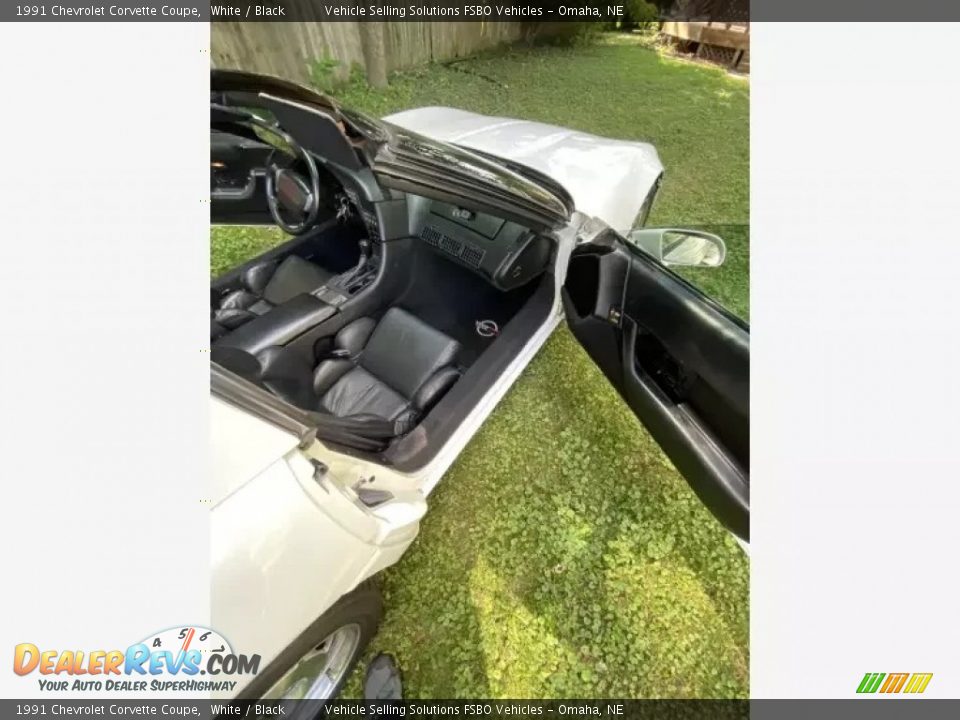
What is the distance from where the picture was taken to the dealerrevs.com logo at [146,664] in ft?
2.48

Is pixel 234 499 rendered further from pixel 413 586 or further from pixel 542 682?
pixel 542 682

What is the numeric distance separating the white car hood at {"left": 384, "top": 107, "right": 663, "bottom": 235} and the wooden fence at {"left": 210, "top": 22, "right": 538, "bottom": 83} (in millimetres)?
2441

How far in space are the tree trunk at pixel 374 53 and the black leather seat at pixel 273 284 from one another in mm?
3616

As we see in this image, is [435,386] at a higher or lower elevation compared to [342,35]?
lower

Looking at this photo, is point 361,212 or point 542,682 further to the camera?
point 361,212

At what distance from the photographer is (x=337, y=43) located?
4699 mm

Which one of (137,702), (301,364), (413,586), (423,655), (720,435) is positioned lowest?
(423,655)

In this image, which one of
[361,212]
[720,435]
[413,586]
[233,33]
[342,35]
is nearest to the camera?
[720,435]

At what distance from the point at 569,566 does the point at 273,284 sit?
7.24 feet

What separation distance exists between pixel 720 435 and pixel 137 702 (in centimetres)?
154

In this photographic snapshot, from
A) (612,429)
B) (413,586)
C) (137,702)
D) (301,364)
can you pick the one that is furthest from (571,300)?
(137,702)

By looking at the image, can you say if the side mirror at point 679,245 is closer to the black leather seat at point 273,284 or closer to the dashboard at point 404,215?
the dashboard at point 404,215

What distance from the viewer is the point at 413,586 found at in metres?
1.82
